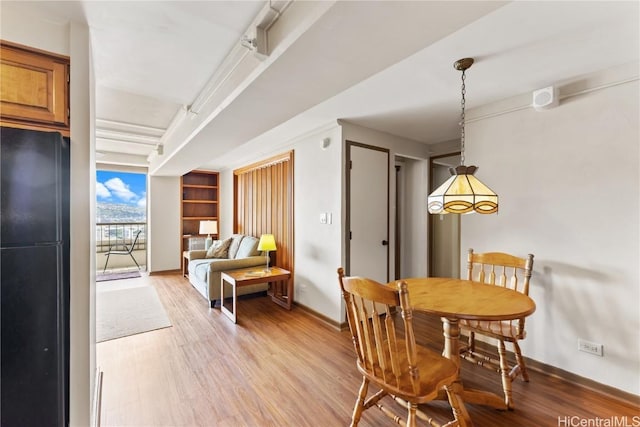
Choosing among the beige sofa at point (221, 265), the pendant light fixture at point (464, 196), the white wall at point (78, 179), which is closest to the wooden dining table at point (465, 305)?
the pendant light fixture at point (464, 196)

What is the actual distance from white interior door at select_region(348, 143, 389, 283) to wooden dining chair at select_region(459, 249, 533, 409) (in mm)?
→ 1130

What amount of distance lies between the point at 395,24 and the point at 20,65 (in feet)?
6.10

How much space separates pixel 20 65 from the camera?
1.37m

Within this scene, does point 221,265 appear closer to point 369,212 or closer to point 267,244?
point 267,244

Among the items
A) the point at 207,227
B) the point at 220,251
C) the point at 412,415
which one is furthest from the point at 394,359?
the point at 207,227

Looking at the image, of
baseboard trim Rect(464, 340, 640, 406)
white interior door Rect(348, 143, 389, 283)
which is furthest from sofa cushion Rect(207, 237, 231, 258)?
baseboard trim Rect(464, 340, 640, 406)

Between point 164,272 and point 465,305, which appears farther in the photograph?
point 164,272

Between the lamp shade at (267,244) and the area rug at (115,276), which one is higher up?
the lamp shade at (267,244)

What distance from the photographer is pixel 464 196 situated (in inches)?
67.1

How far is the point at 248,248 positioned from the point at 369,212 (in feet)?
7.32

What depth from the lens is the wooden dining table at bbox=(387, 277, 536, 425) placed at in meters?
1.48

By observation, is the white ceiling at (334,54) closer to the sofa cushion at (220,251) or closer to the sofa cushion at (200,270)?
the sofa cushion at (200,270)

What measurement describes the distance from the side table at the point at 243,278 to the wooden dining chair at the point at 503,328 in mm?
2311
